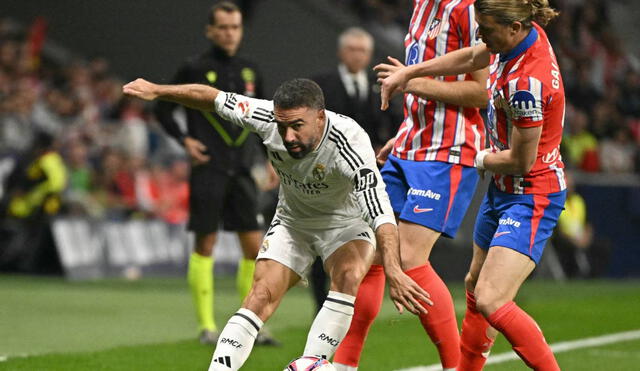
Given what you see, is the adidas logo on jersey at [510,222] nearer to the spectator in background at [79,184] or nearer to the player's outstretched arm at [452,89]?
the player's outstretched arm at [452,89]

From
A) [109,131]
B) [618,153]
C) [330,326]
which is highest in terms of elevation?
[330,326]

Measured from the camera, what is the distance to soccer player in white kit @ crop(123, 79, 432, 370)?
217 inches

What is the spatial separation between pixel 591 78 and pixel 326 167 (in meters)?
20.5

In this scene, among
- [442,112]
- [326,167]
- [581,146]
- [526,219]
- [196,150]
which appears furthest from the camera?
[581,146]

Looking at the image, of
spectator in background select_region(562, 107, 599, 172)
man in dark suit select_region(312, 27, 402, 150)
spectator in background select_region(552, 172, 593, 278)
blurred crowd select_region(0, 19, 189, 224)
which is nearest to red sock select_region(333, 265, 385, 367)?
man in dark suit select_region(312, 27, 402, 150)

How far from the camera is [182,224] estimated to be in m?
15.1

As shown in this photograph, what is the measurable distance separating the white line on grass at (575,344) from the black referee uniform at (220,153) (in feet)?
6.71

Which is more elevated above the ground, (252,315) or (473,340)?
(252,315)

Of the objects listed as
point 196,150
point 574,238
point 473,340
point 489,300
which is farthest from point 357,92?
point 574,238

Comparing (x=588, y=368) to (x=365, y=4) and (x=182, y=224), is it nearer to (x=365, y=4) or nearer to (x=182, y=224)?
(x=182, y=224)

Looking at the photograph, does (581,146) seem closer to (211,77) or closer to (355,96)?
(355,96)

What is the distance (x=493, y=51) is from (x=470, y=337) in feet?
5.19

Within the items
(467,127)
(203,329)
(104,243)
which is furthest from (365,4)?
(467,127)

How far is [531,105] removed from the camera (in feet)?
17.7
